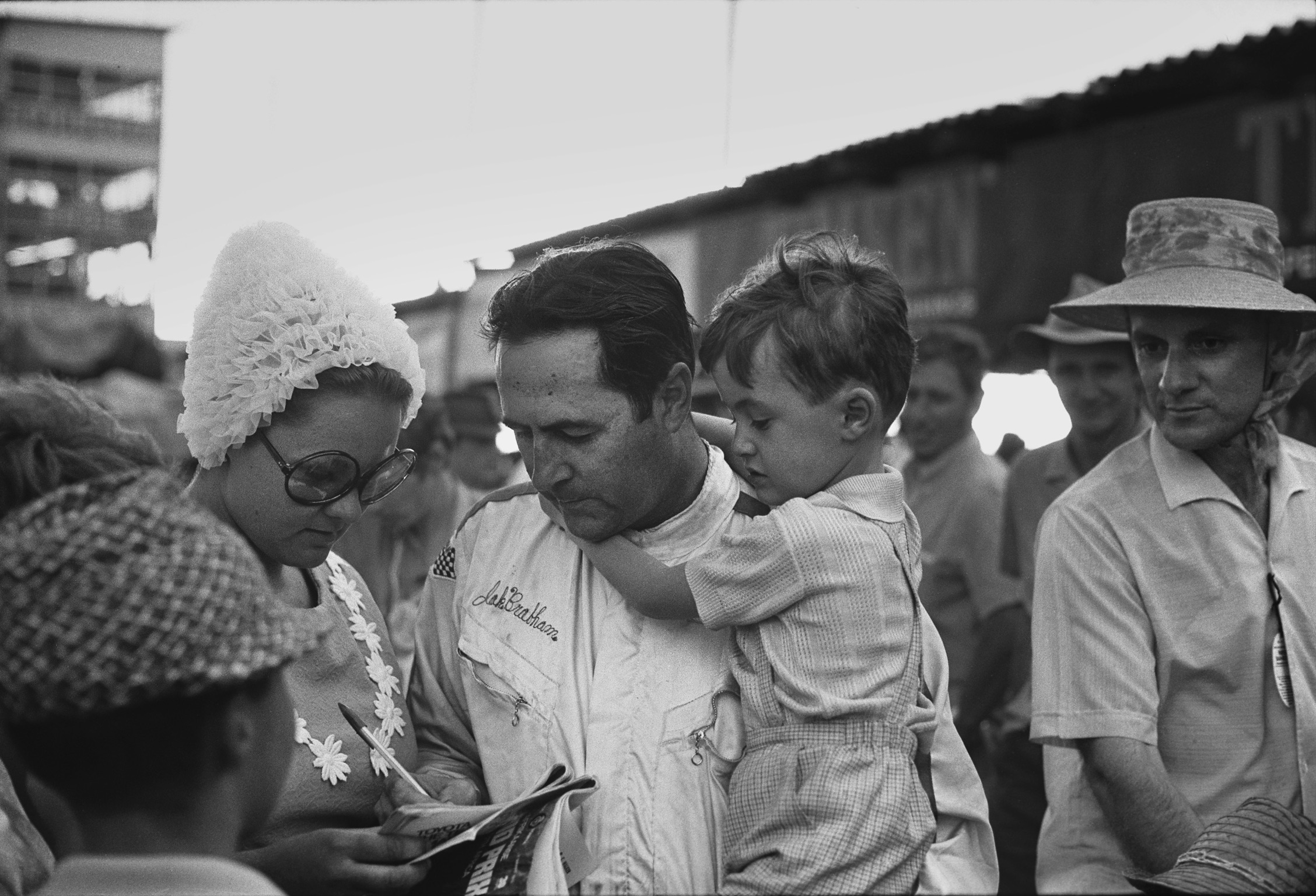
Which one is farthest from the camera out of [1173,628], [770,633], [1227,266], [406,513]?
[406,513]

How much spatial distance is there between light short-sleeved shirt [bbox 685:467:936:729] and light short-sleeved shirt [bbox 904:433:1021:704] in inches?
142

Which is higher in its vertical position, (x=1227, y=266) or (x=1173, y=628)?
(x=1227, y=266)

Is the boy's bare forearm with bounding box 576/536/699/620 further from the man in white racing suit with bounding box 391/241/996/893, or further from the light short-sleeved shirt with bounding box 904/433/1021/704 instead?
the light short-sleeved shirt with bounding box 904/433/1021/704

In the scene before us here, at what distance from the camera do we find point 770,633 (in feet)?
8.60

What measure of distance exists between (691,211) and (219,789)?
1179cm

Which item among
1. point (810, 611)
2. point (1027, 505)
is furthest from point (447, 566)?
point (1027, 505)

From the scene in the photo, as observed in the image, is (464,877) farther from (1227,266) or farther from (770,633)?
(1227,266)

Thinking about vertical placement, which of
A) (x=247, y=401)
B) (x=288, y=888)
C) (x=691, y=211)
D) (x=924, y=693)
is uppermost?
(x=691, y=211)

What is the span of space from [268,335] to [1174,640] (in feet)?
7.14

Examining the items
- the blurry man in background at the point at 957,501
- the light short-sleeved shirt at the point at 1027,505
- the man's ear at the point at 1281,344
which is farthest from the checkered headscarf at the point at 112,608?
the blurry man in background at the point at 957,501

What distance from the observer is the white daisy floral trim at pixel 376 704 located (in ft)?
8.88

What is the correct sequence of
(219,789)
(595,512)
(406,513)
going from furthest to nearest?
(406,513), (595,512), (219,789)

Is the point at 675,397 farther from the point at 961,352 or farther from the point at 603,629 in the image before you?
the point at 961,352

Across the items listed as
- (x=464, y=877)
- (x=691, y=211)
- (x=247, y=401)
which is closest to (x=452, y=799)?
(x=464, y=877)
